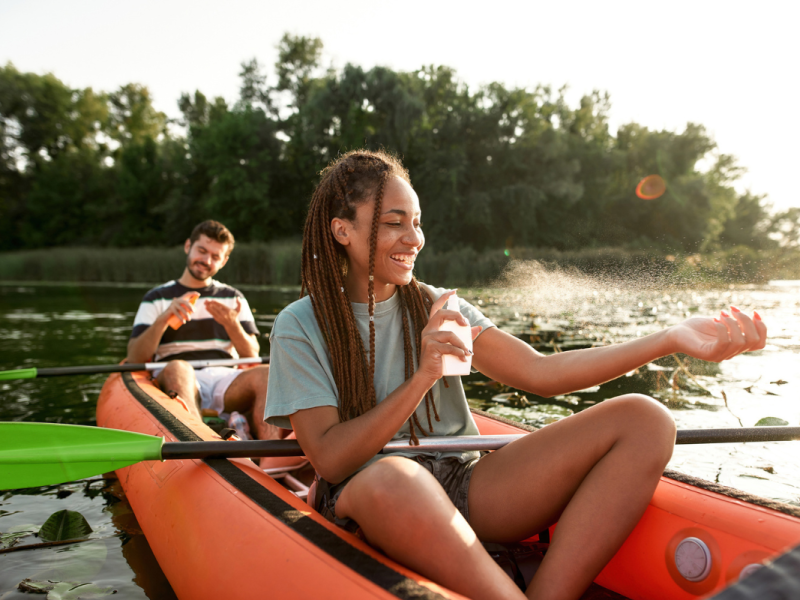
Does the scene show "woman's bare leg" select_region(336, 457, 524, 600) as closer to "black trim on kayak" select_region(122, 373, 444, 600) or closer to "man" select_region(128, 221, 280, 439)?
"black trim on kayak" select_region(122, 373, 444, 600)

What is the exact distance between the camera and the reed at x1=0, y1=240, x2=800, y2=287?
14.3m

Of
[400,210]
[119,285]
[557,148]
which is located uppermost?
[557,148]

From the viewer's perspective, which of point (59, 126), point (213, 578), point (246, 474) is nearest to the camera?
point (213, 578)

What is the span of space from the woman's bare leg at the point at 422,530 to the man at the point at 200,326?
207 centimetres

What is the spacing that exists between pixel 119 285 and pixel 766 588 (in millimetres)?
19358

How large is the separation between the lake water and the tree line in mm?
12299

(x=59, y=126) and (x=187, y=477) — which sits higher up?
(x=59, y=126)

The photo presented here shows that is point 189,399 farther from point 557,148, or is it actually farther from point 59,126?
point 59,126

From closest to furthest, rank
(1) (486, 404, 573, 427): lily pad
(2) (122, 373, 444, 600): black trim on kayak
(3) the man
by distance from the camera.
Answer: (2) (122, 373, 444, 600): black trim on kayak < (3) the man < (1) (486, 404, 573, 427): lily pad

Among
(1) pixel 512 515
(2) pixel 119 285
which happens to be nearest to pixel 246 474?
(1) pixel 512 515

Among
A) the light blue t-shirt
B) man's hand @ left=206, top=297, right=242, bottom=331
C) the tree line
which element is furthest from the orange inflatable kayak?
the tree line

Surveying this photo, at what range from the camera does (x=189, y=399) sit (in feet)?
9.93

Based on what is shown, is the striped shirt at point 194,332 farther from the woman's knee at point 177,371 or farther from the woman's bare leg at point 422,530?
the woman's bare leg at point 422,530

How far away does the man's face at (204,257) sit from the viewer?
3.63 metres
